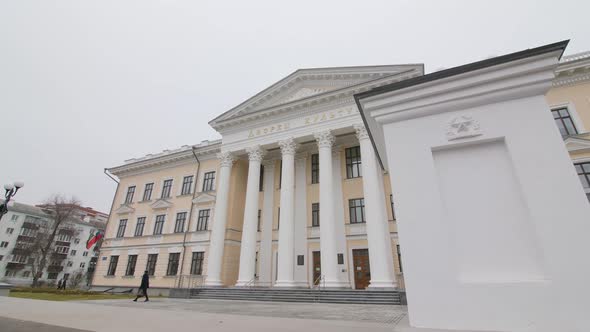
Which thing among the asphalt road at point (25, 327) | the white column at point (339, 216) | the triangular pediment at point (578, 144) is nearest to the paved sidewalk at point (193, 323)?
the asphalt road at point (25, 327)

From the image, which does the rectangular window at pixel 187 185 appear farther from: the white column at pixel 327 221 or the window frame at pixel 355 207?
the window frame at pixel 355 207

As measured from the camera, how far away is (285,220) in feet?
57.9

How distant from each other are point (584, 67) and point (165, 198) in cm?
3060

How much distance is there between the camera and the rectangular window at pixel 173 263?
22.5m

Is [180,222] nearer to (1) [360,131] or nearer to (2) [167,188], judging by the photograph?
(2) [167,188]

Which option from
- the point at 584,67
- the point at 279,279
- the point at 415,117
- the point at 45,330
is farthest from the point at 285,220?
the point at 584,67

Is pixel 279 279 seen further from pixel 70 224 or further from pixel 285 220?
pixel 70 224

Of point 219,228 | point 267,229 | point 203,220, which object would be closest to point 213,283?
point 219,228

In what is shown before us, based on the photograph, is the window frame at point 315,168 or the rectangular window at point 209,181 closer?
the window frame at point 315,168

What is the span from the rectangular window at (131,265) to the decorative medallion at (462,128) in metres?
27.9

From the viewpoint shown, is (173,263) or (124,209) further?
(124,209)

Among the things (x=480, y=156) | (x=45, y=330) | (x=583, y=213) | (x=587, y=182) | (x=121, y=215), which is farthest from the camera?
(x=121, y=215)

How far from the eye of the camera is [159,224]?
25141 millimetres

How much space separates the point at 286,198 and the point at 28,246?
173 ft
